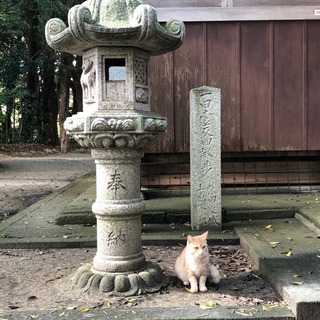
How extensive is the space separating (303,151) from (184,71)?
8.19 ft

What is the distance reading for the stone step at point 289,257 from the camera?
3209 mm

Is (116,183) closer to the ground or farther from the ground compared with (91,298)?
farther from the ground

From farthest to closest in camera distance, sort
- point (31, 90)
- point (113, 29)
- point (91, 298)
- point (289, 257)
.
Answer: point (31, 90) → point (289, 257) → point (91, 298) → point (113, 29)

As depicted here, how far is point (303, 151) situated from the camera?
7.35 meters

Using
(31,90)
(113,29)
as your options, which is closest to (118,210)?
(113,29)

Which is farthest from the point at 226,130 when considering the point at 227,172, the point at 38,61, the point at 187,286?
the point at 38,61

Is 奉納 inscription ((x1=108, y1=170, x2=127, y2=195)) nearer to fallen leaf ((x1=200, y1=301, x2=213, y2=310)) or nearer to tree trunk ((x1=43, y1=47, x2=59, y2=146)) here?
fallen leaf ((x1=200, y1=301, x2=213, y2=310))

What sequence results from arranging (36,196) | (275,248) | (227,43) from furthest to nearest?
(36,196) < (227,43) < (275,248)

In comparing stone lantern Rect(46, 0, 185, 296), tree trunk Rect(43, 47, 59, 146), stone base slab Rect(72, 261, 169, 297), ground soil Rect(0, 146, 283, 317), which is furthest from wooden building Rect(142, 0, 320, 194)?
tree trunk Rect(43, 47, 59, 146)

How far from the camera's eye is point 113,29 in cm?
337

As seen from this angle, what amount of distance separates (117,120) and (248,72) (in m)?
4.18

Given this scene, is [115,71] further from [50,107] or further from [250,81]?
[50,107]

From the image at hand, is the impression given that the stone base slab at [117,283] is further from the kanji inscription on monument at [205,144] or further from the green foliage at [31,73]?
the green foliage at [31,73]

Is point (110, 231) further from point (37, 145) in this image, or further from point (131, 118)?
point (37, 145)
